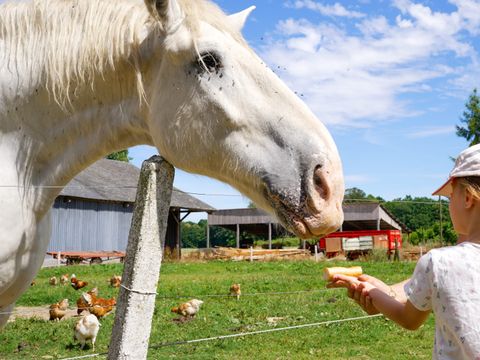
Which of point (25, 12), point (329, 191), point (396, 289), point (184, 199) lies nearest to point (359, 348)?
point (396, 289)

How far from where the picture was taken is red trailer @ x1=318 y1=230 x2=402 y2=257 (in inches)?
812

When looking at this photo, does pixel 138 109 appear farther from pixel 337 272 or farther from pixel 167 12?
pixel 337 272

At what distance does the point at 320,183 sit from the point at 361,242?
20.0m

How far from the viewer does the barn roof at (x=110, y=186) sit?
25.3 m

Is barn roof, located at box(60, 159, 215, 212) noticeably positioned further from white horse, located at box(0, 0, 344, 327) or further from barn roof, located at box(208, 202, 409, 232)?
white horse, located at box(0, 0, 344, 327)

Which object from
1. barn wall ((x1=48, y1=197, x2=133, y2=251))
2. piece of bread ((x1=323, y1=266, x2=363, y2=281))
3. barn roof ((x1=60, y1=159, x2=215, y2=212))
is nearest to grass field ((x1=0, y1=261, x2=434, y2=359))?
piece of bread ((x1=323, y1=266, x2=363, y2=281))

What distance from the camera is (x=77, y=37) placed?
2293 mm

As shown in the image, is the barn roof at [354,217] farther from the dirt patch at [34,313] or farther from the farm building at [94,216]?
the dirt patch at [34,313]

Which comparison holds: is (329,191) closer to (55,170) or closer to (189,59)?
(189,59)

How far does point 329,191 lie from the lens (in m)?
2.03

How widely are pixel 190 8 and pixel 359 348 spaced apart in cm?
563

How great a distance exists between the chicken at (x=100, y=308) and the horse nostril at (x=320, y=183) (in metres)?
7.20

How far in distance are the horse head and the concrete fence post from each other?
288mm

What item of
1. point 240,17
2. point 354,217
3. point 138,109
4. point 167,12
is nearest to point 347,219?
point 354,217
